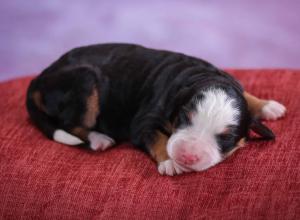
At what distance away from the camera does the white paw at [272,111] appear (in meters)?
3.44

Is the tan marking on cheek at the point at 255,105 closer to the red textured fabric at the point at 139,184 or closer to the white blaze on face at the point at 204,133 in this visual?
the red textured fabric at the point at 139,184

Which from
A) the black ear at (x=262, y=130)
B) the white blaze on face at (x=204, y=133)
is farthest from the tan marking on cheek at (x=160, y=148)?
the black ear at (x=262, y=130)

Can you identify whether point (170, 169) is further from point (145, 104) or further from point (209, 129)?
point (145, 104)

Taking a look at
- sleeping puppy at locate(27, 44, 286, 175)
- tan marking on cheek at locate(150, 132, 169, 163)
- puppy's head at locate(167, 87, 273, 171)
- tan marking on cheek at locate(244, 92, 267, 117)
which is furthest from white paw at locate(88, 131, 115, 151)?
tan marking on cheek at locate(244, 92, 267, 117)

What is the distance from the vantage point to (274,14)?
5379 millimetres

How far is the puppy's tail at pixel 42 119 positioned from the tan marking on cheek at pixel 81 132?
0.05m

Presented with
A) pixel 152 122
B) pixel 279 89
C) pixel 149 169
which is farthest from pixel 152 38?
pixel 149 169

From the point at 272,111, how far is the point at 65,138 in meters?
1.27

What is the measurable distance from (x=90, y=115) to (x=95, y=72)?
28 centimetres

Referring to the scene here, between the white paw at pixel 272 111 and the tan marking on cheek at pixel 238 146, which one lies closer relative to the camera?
the tan marking on cheek at pixel 238 146

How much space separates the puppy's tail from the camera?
3.41m

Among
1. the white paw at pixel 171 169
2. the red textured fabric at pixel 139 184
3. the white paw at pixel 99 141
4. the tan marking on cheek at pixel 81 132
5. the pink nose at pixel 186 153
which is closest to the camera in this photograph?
the red textured fabric at pixel 139 184

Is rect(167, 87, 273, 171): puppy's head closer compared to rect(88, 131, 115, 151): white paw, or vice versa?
rect(167, 87, 273, 171): puppy's head

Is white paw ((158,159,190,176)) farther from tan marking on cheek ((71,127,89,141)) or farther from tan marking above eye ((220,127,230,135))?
tan marking on cheek ((71,127,89,141))
